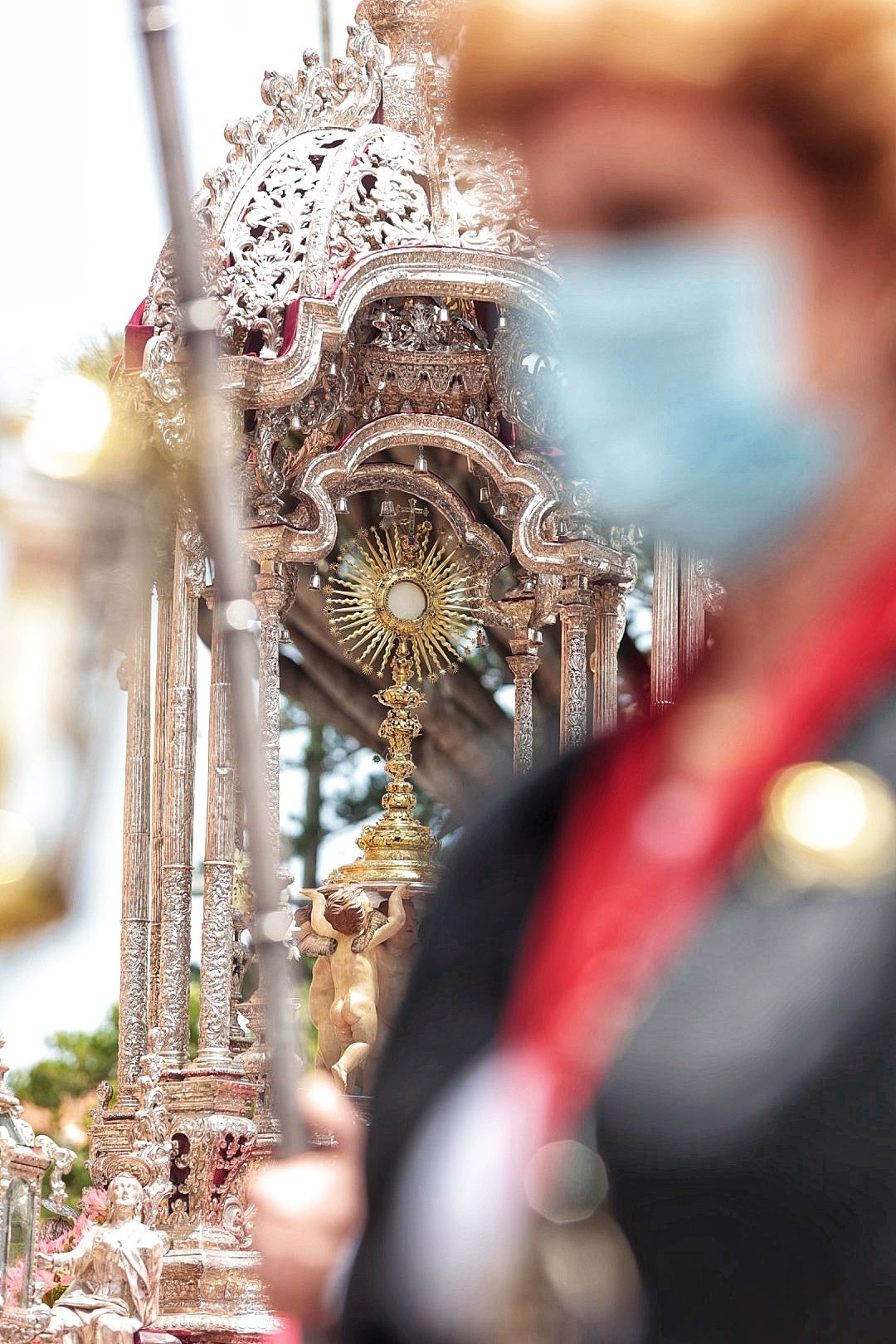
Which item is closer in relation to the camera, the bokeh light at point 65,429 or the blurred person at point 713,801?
the blurred person at point 713,801

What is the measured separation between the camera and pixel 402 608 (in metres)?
10.2

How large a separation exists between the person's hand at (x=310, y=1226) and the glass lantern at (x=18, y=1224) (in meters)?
6.43

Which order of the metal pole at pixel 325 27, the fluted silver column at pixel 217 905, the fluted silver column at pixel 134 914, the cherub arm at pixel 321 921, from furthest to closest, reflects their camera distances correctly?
the metal pole at pixel 325 27
the cherub arm at pixel 321 921
the fluted silver column at pixel 134 914
the fluted silver column at pixel 217 905

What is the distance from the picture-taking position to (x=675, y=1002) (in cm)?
91

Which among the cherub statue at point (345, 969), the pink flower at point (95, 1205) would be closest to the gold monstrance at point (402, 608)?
Result: the cherub statue at point (345, 969)

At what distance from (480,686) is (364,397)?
2.82 m

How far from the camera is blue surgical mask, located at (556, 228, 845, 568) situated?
38.7 inches

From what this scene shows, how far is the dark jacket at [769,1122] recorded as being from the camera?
2.87 feet

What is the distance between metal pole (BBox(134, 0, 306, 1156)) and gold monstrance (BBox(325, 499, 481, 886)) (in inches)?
343

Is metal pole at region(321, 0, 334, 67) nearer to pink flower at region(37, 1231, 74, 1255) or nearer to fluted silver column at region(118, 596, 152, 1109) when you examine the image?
fluted silver column at region(118, 596, 152, 1109)

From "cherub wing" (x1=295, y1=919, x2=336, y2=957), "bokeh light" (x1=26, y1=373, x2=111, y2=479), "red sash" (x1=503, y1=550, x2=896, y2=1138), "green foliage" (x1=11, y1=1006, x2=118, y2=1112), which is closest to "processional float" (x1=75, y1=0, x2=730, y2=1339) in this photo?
"cherub wing" (x1=295, y1=919, x2=336, y2=957)

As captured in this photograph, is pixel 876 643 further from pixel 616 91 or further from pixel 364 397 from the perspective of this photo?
pixel 364 397

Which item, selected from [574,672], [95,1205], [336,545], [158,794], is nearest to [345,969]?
[158,794]

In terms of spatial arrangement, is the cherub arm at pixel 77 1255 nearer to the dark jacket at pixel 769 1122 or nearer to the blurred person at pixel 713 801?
the blurred person at pixel 713 801
